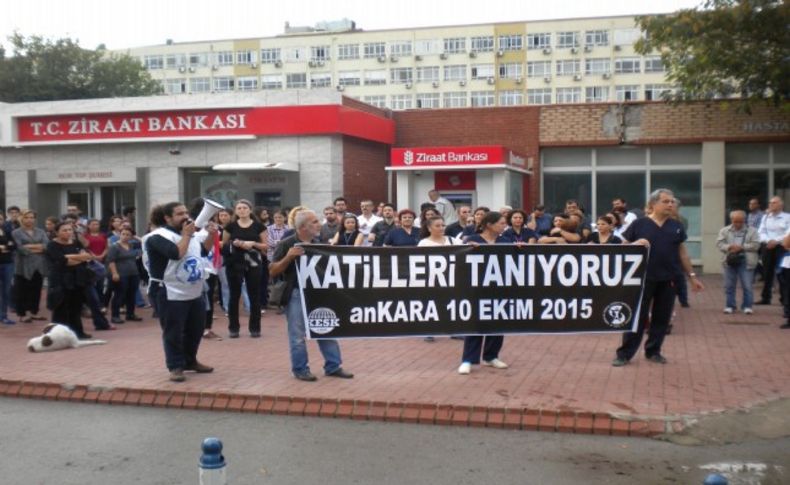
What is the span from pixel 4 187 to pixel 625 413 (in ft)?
65.4

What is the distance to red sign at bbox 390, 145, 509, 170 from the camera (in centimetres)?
1942

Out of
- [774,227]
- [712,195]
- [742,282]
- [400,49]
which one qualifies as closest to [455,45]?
[400,49]

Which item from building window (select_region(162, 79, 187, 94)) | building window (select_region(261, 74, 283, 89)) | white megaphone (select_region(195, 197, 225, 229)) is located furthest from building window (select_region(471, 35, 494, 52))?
white megaphone (select_region(195, 197, 225, 229))

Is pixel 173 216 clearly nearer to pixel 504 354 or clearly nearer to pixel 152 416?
pixel 152 416

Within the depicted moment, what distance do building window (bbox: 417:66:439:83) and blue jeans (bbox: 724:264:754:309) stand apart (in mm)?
73351

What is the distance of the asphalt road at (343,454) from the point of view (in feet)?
19.9

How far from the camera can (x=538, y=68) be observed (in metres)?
84.1

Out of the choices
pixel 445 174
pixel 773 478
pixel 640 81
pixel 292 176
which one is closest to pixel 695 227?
pixel 445 174

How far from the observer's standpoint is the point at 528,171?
22.4m

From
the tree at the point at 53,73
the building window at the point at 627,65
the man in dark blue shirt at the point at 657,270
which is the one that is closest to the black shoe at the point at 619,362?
the man in dark blue shirt at the point at 657,270

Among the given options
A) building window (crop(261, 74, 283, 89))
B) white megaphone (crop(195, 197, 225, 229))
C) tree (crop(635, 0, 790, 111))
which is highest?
building window (crop(261, 74, 283, 89))

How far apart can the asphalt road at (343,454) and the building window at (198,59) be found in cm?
9065

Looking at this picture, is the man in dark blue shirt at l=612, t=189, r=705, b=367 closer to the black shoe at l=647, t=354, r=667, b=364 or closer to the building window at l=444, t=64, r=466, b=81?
the black shoe at l=647, t=354, r=667, b=364

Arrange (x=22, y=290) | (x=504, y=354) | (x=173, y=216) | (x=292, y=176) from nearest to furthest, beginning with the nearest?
1. (x=173, y=216)
2. (x=504, y=354)
3. (x=22, y=290)
4. (x=292, y=176)
